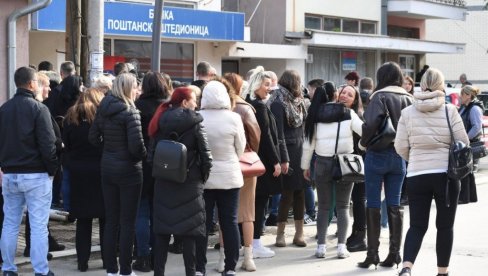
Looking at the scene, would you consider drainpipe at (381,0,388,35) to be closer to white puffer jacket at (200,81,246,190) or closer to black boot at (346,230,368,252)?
black boot at (346,230,368,252)

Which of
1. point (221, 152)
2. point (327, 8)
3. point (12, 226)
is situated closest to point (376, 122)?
point (221, 152)

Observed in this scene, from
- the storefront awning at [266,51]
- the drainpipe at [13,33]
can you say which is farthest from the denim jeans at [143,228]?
the storefront awning at [266,51]

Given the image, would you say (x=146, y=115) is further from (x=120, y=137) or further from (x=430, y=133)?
(x=430, y=133)

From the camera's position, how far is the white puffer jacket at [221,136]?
27.0 ft

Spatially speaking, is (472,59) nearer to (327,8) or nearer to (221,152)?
(327,8)

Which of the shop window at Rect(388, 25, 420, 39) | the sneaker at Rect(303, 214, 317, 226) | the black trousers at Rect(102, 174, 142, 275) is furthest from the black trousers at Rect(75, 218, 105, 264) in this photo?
the shop window at Rect(388, 25, 420, 39)

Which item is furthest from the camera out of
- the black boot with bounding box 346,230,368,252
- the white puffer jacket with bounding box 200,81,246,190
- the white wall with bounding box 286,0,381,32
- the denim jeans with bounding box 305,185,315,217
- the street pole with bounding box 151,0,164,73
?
the white wall with bounding box 286,0,381,32

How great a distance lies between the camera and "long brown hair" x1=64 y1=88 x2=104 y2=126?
340 inches

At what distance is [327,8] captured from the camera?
2577cm

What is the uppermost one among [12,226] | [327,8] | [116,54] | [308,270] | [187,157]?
[327,8]

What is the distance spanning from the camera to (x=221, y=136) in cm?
827

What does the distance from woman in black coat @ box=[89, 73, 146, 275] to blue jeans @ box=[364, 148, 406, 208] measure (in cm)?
236

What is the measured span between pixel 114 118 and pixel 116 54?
37.6 feet

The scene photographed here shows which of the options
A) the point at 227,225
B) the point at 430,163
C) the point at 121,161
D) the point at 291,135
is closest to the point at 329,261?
the point at 291,135
